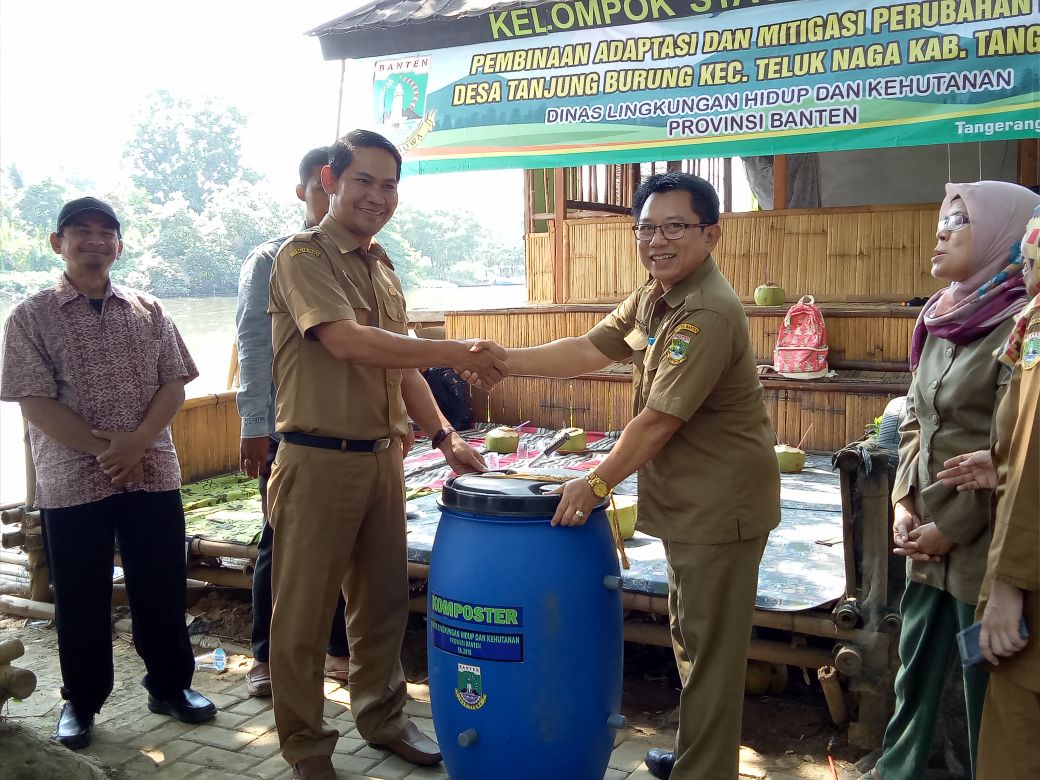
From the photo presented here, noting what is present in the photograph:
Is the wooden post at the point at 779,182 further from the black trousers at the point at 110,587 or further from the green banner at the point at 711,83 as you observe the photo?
the black trousers at the point at 110,587

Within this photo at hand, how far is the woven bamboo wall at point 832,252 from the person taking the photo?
7176 millimetres

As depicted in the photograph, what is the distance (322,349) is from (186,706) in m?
1.59

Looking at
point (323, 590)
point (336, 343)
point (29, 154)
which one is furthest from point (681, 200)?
point (29, 154)

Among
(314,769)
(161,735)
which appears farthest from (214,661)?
(314,769)

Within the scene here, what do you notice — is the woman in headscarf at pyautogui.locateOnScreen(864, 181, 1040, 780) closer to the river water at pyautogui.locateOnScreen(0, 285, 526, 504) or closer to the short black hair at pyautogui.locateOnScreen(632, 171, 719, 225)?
the short black hair at pyautogui.locateOnScreen(632, 171, 719, 225)

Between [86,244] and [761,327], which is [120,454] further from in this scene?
[761,327]

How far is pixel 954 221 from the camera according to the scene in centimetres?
242

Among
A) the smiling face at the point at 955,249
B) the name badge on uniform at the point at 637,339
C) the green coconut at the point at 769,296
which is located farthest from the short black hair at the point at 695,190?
the green coconut at the point at 769,296

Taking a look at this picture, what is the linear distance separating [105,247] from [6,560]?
9.34 ft

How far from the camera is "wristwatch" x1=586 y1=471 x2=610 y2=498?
2484 millimetres

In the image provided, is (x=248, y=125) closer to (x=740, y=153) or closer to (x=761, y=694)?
(x=740, y=153)

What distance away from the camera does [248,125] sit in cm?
3538

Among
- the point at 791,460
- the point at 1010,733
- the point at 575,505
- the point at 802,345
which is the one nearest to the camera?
the point at 1010,733

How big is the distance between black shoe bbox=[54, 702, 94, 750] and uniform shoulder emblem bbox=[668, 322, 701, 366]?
2467mm
